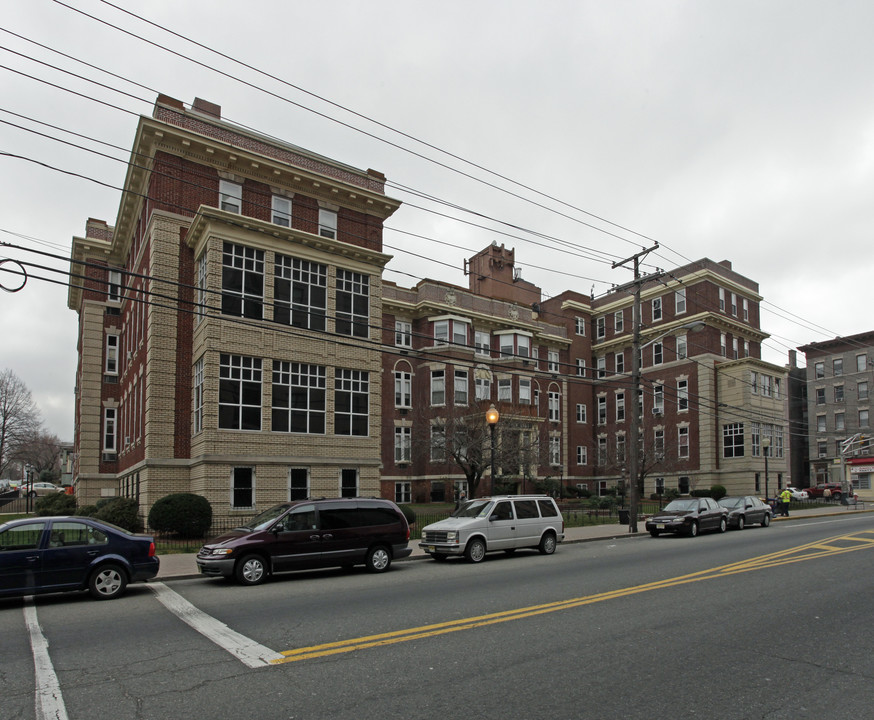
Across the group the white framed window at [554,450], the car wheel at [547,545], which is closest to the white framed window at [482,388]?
the white framed window at [554,450]

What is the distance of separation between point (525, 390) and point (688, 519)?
26.0 meters

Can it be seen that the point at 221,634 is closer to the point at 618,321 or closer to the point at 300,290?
the point at 300,290

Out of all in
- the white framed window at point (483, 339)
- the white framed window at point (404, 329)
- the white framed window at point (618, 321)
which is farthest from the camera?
the white framed window at point (618, 321)

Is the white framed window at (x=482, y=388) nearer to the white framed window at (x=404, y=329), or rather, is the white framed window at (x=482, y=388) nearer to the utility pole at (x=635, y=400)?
the white framed window at (x=404, y=329)

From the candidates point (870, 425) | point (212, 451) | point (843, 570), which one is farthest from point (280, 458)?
point (870, 425)

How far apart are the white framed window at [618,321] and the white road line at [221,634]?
51.4 m

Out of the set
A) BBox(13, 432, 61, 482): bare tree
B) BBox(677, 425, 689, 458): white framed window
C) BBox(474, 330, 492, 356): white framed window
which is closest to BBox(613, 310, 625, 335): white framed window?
BBox(677, 425, 689, 458): white framed window

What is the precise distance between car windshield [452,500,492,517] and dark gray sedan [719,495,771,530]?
1327 cm

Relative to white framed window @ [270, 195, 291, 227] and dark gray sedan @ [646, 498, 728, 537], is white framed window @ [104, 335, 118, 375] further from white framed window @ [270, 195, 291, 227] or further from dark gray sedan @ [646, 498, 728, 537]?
dark gray sedan @ [646, 498, 728, 537]

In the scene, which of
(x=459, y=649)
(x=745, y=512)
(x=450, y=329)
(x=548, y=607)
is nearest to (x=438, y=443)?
(x=450, y=329)

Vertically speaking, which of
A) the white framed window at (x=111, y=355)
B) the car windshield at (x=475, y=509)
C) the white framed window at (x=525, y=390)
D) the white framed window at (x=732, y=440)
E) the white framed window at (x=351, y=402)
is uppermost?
the white framed window at (x=111, y=355)

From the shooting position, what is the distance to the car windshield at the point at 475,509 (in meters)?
18.0

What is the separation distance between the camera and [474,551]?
1720 centimetres

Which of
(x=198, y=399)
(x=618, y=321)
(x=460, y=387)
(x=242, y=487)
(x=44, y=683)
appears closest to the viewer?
(x=44, y=683)
